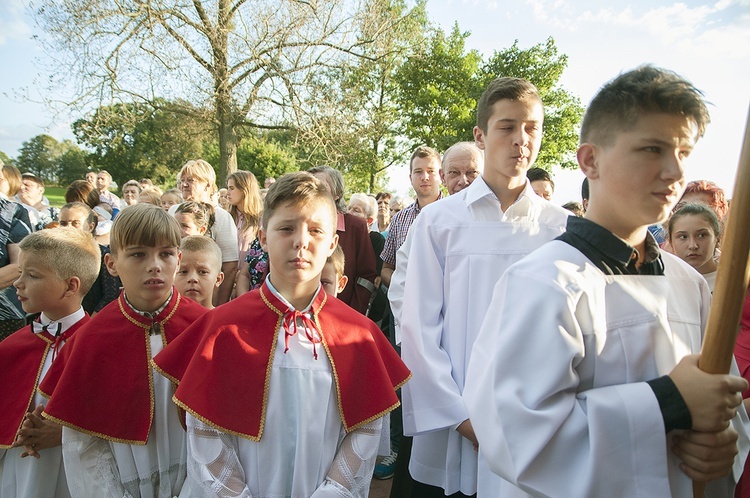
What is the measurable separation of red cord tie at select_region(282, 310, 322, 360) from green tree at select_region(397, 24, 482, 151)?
2157 centimetres

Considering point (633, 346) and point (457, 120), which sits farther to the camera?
point (457, 120)

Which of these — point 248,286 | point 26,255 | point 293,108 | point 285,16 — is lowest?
point 248,286

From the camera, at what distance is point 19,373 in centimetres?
246

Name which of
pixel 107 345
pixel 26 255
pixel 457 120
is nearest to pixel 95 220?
pixel 26 255

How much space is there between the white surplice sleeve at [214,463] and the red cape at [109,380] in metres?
0.42

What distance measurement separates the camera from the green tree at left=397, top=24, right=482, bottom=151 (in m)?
23.1

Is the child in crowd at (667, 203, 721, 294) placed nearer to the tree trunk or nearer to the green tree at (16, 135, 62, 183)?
the tree trunk

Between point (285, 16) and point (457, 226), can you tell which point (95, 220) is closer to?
point (457, 226)

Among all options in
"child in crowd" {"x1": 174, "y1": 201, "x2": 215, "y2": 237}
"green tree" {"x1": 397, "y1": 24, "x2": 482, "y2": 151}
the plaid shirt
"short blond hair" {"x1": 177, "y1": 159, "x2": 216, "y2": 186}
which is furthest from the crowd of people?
"green tree" {"x1": 397, "y1": 24, "x2": 482, "y2": 151}

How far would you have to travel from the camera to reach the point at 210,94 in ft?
44.6

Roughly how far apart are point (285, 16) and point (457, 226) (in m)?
13.0

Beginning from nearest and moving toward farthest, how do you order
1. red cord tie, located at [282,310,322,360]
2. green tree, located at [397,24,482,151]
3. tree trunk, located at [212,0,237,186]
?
red cord tie, located at [282,310,322,360] < tree trunk, located at [212,0,237,186] < green tree, located at [397,24,482,151]

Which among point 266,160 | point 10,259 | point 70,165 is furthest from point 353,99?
point 70,165

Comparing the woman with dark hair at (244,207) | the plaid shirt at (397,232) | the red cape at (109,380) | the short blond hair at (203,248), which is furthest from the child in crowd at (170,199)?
the red cape at (109,380)
